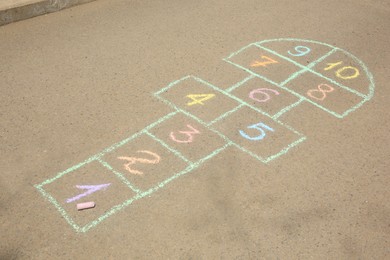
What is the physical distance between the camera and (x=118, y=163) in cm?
480

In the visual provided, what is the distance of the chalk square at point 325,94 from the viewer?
564 cm

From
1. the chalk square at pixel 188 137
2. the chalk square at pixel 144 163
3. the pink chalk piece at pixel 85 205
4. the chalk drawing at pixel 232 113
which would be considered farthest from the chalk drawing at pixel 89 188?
the chalk square at pixel 188 137

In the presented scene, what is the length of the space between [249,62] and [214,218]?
283 centimetres

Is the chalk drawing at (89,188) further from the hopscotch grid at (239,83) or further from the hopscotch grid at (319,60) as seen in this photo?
the hopscotch grid at (319,60)

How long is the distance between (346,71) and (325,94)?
0.69 m

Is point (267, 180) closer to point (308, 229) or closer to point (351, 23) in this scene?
point (308, 229)

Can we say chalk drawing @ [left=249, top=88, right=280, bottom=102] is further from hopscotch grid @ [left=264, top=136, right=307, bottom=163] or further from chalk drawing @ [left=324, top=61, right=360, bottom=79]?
chalk drawing @ [left=324, top=61, right=360, bottom=79]

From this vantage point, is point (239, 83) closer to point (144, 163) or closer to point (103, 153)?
point (144, 163)

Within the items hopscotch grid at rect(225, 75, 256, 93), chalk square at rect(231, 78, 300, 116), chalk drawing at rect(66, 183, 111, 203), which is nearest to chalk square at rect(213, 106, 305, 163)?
chalk square at rect(231, 78, 300, 116)

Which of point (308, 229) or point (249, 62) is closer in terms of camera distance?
point (308, 229)

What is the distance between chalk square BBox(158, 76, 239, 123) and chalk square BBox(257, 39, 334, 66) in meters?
1.41

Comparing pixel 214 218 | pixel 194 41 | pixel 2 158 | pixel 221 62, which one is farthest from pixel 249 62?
pixel 2 158

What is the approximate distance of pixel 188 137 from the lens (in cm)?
514

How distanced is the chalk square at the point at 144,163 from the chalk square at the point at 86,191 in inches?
4.4
